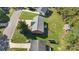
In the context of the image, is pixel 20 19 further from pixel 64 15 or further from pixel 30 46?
pixel 64 15

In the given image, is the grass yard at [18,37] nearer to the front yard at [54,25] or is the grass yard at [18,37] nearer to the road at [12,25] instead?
the road at [12,25]

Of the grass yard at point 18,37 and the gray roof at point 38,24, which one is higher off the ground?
the gray roof at point 38,24

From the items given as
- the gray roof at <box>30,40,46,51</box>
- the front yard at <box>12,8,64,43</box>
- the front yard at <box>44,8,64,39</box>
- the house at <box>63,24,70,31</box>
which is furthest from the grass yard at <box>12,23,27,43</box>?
the house at <box>63,24,70,31</box>

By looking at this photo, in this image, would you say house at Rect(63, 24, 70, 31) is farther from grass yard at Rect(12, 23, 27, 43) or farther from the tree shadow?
grass yard at Rect(12, 23, 27, 43)

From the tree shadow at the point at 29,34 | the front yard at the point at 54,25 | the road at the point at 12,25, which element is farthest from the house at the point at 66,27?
the road at the point at 12,25

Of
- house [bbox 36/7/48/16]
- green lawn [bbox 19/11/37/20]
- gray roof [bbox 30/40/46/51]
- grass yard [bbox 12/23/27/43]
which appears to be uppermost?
house [bbox 36/7/48/16]
